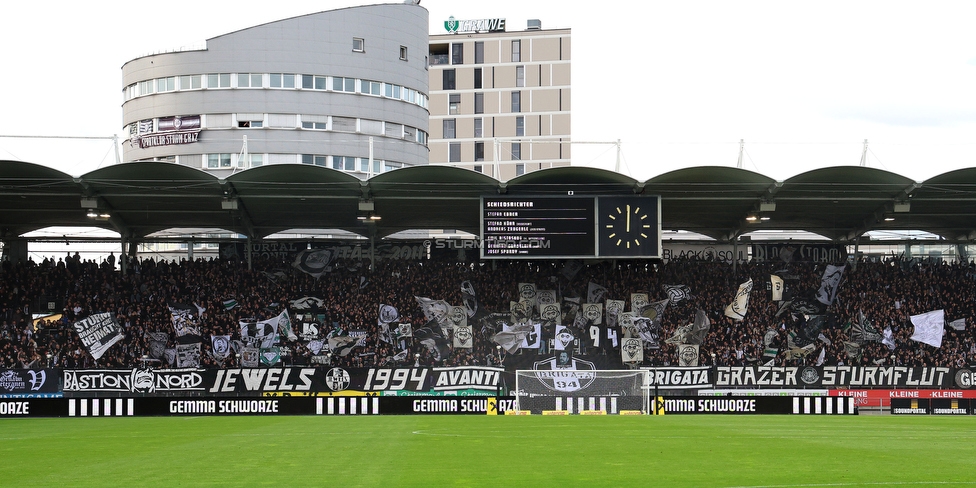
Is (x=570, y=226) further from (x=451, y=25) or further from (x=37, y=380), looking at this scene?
(x=451, y=25)

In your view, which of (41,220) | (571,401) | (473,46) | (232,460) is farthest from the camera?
(473,46)

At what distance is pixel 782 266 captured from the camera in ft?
147

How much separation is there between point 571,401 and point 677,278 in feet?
38.0

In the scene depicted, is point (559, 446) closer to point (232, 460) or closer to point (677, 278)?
point (232, 460)

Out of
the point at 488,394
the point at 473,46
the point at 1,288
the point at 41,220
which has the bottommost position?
the point at 488,394

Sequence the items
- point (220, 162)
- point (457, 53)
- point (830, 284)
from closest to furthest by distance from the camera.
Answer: point (830, 284)
point (220, 162)
point (457, 53)

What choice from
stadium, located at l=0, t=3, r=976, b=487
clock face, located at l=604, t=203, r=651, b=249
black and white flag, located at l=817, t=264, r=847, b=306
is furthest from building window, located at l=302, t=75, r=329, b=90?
black and white flag, located at l=817, t=264, r=847, b=306

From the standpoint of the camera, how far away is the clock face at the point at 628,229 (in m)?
37.7

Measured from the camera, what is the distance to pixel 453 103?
9938cm

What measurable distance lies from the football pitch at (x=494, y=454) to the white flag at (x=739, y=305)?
53.9ft

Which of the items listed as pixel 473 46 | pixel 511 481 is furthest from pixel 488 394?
pixel 473 46

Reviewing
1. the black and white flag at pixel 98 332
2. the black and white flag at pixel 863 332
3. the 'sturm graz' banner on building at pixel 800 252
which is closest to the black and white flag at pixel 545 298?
the 'sturm graz' banner on building at pixel 800 252

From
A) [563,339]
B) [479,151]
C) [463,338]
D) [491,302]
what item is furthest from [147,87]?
[563,339]

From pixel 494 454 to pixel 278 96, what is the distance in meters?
57.5
